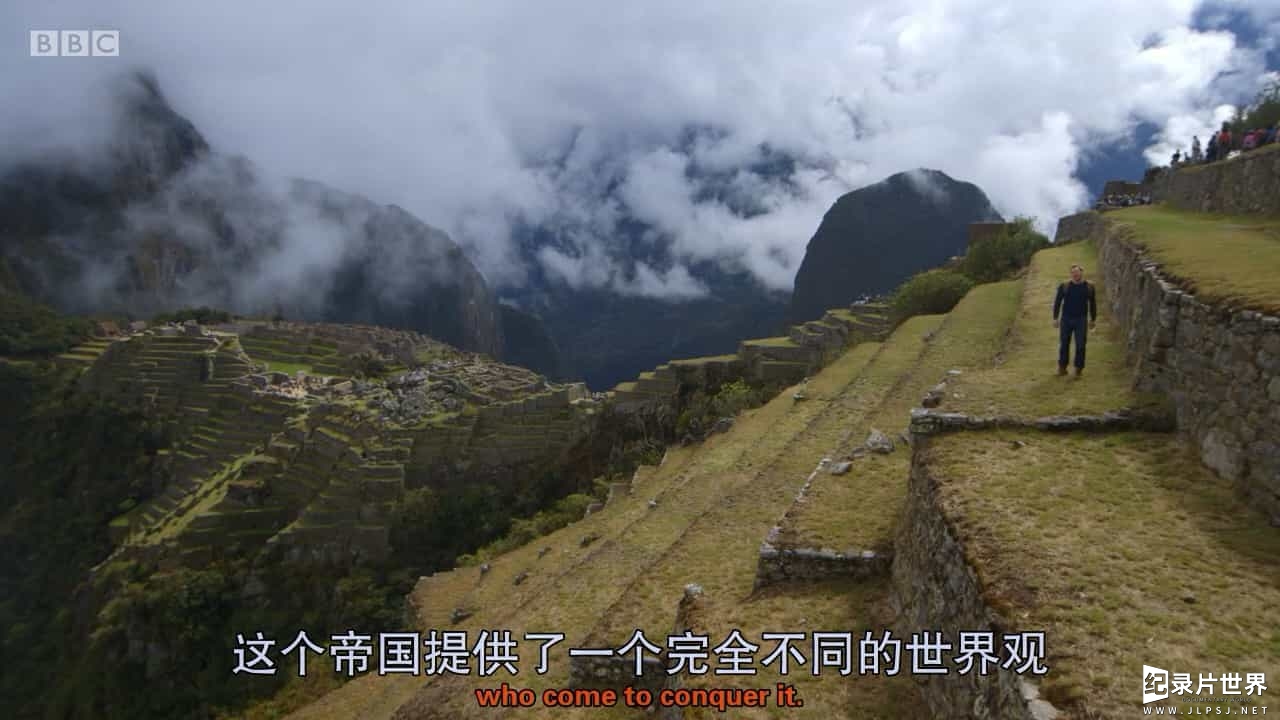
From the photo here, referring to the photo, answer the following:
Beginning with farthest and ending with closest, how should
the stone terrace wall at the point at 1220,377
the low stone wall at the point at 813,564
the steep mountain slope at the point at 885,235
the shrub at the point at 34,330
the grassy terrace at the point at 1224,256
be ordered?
the steep mountain slope at the point at 885,235, the shrub at the point at 34,330, the low stone wall at the point at 813,564, the grassy terrace at the point at 1224,256, the stone terrace wall at the point at 1220,377

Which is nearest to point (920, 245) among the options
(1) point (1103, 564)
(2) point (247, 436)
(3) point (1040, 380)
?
(2) point (247, 436)

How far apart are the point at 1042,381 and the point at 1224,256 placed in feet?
9.34

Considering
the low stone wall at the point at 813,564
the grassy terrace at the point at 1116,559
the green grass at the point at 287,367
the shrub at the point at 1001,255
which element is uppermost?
the shrub at the point at 1001,255

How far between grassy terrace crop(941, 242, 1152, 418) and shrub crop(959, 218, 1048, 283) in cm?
1659

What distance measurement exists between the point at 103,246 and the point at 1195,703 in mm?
123539

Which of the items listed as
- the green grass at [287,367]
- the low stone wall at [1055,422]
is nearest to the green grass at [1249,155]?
the low stone wall at [1055,422]

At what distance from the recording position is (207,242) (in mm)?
111062

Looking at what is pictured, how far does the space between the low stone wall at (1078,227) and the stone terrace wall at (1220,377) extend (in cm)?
1860

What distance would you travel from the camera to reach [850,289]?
3014 inches

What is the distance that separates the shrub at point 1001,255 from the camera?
28.3m

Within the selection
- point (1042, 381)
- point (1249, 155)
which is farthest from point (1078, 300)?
point (1249, 155)

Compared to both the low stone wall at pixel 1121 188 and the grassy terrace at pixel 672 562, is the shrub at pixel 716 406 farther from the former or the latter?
the low stone wall at pixel 1121 188

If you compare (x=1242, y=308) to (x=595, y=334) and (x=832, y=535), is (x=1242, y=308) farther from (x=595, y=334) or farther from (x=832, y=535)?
(x=595, y=334)

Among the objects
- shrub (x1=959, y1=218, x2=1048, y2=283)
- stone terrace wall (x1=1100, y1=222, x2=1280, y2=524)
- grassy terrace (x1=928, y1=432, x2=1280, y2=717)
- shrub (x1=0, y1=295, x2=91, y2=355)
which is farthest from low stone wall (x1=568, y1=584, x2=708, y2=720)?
shrub (x1=0, y1=295, x2=91, y2=355)
